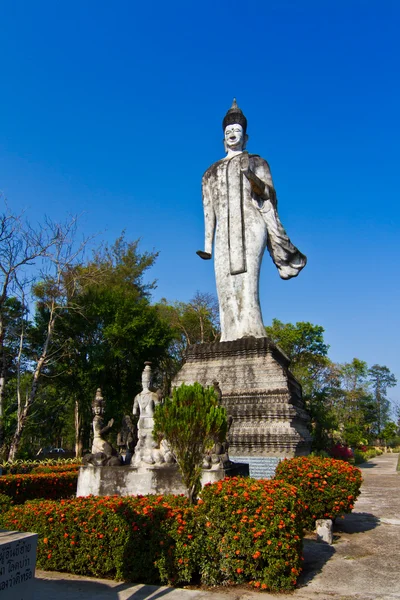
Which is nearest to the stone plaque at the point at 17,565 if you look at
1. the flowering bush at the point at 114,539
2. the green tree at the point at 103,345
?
the flowering bush at the point at 114,539

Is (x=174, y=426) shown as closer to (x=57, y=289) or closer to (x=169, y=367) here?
(x=57, y=289)

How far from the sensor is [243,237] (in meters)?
13.7

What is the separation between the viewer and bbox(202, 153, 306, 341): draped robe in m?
13.4

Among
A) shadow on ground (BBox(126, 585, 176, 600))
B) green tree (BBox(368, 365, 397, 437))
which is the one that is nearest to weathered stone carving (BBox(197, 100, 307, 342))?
shadow on ground (BBox(126, 585, 176, 600))

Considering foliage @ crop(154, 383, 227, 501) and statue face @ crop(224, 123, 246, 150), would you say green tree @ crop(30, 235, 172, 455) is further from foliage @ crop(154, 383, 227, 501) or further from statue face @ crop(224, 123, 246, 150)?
foliage @ crop(154, 383, 227, 501)

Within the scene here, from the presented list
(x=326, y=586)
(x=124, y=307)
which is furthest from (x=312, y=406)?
(x=326, y=586)

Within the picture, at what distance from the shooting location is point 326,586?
16.1 ft

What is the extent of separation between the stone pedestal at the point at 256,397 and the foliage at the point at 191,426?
3.03m

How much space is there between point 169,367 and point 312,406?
909 centimetres

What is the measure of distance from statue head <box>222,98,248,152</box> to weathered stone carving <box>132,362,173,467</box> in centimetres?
804

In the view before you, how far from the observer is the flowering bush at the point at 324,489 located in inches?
283

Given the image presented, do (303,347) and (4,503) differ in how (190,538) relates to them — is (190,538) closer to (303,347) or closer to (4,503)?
(4,503)

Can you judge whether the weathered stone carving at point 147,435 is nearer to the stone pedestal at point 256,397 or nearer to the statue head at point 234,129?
the stone pedestal at point 256,397

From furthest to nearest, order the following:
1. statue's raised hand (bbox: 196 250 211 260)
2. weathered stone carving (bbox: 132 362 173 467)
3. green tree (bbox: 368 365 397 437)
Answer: green tree (bbox: 368 365 397 437) < statue's raised hand (bbox: 196 250 211 260) < weathered stone carving (bbox: 132 362 173 467)
